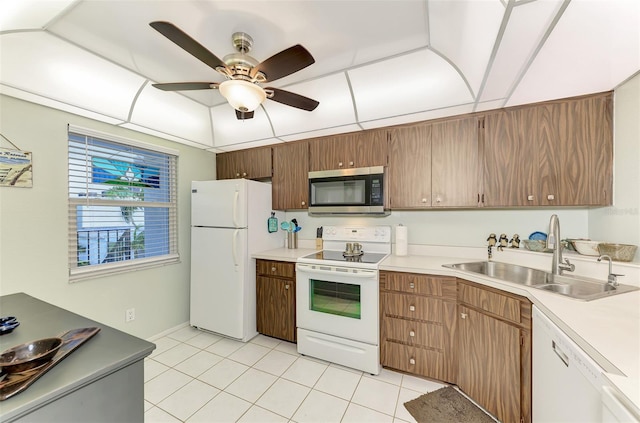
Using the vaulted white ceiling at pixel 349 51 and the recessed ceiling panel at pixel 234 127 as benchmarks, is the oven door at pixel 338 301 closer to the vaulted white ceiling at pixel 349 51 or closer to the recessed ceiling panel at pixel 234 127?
the vaulted white ceiling at pixel 349 51

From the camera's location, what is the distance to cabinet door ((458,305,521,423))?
5.02 ft

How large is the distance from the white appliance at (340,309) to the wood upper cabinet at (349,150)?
99 cm

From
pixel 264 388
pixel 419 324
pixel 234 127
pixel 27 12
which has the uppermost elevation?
pixel 27 12

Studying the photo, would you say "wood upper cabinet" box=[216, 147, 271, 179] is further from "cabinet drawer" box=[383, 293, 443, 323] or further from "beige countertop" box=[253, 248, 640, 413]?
"beige countertop" box=[253, 248, 640, 413]

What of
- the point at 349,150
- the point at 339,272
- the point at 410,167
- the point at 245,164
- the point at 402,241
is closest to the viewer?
the point at 339,272

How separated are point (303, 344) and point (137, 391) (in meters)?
1.70

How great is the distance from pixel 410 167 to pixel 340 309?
1524mm

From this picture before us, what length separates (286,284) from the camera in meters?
2.64

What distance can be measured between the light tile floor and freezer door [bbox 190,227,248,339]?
0.95 ft

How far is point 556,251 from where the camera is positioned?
167cm

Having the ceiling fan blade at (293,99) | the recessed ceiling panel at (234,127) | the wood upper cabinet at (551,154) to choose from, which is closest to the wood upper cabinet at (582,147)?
the wood upper cabinet at (551,154)

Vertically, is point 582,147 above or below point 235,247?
above

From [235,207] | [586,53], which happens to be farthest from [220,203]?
[586,53]

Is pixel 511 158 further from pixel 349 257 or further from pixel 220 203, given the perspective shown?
pixel 220 203
